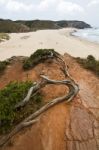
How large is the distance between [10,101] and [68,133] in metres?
1.77

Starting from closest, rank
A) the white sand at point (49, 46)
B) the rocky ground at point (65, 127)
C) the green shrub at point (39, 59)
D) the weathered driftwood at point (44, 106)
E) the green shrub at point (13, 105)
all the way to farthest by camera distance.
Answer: the rocky ground at point (65, 127) < the weathered driftwood at point (44, 106) < the green shrub at point (13, 105) < the green shrub at point (39, 59) < the white sand at point (49, 46)

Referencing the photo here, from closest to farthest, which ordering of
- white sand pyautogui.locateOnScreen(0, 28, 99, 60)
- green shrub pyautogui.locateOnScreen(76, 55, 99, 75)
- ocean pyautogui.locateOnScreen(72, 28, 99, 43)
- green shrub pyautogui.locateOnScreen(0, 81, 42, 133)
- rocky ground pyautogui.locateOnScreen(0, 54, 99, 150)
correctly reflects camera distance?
rocky ground pyautogui.locateOnScreen(0, 54, 99, 150), green shrub pyautogui.locateOnScreen(0, 81, 42, 133), green shrub pyautogui.locateOnScreen(76, 55, 99, 75), white sand pyautogui.locateOnScreen(0, 28, 99, 60), ocean pyautogui.locateOnScreen(72, 28, 99, 43)

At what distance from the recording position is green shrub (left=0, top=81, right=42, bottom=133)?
8906 mm

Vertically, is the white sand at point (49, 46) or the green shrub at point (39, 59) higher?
the green shrub at point (39, 59)

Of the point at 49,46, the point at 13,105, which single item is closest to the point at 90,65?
the point at 13,105

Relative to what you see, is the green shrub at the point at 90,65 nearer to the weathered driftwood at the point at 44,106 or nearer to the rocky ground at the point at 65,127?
the rocky ground at the point at 65,127

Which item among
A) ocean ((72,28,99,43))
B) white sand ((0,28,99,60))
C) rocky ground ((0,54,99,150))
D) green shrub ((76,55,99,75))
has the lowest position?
ocean ((72,28,99,43))

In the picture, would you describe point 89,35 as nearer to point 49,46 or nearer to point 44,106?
point 49,46

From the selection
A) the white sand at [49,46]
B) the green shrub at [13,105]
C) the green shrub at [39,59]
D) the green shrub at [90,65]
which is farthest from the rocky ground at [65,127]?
the white sand at [49,46]

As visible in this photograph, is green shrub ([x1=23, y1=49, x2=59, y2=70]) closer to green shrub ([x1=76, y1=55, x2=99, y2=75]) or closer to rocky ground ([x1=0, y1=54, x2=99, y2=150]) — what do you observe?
green shrub ([x1=76, y1=55, x2=99, y2=75])

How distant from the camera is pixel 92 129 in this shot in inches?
356

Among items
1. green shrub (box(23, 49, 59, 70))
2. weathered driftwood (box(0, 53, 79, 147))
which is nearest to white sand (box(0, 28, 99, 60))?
green shrub (box(23, 49, 59, 70))

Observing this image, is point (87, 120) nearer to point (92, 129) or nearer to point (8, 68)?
point (92, 129)

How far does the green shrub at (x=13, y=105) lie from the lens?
8.91 metres
